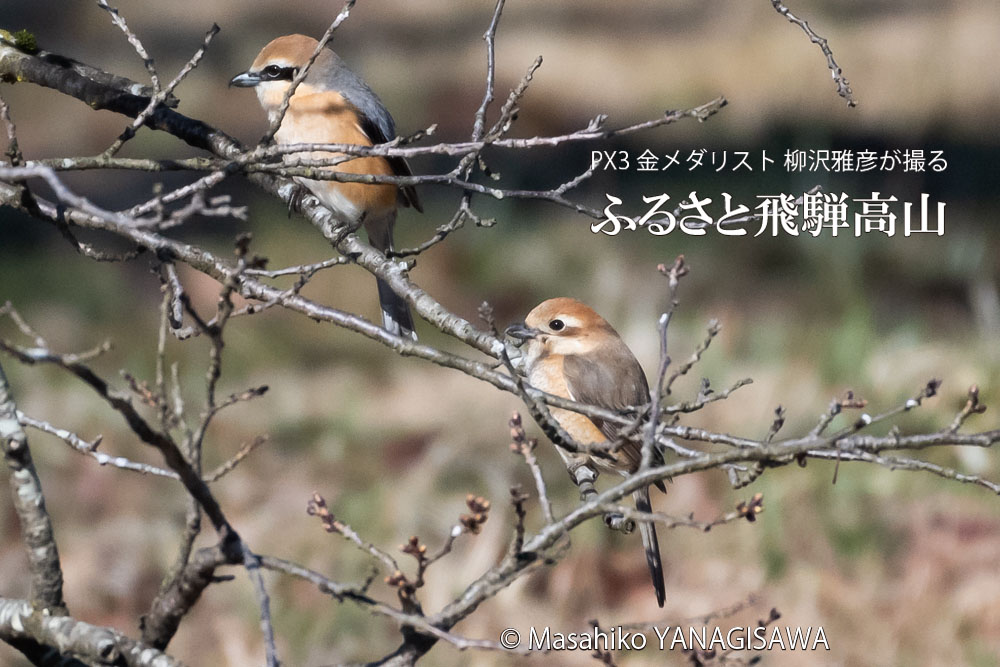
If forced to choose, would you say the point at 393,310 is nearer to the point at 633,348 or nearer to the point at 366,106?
the point at 366,106

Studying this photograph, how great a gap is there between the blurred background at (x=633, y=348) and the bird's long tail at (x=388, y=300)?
1202 millimetres

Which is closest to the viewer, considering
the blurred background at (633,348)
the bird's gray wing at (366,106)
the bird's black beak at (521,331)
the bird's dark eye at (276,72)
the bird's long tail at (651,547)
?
the bird's long tail at (651,547)

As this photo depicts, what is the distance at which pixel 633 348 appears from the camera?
20.7 feet

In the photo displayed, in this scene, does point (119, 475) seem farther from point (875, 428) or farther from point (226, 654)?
point (875, 428)

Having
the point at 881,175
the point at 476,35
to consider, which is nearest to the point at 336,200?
the point at 881,175

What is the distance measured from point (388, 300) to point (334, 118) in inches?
27.4

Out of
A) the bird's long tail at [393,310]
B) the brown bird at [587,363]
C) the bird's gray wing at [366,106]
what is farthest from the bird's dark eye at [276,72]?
the brown bird at [587,363]

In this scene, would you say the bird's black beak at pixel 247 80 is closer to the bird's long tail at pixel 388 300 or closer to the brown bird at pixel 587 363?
the bird's long tail at pixel 388 300

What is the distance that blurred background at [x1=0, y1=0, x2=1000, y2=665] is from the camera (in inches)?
206

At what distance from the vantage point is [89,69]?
281cm

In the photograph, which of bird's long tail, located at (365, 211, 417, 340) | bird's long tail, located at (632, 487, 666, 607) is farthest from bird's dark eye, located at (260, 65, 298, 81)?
bird's long tail, located at (632, 487, 666, 607)

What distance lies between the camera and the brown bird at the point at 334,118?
169 inches

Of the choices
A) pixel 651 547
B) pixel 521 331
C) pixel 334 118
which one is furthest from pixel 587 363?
pixel 334 118

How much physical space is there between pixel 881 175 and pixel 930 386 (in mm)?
7218
